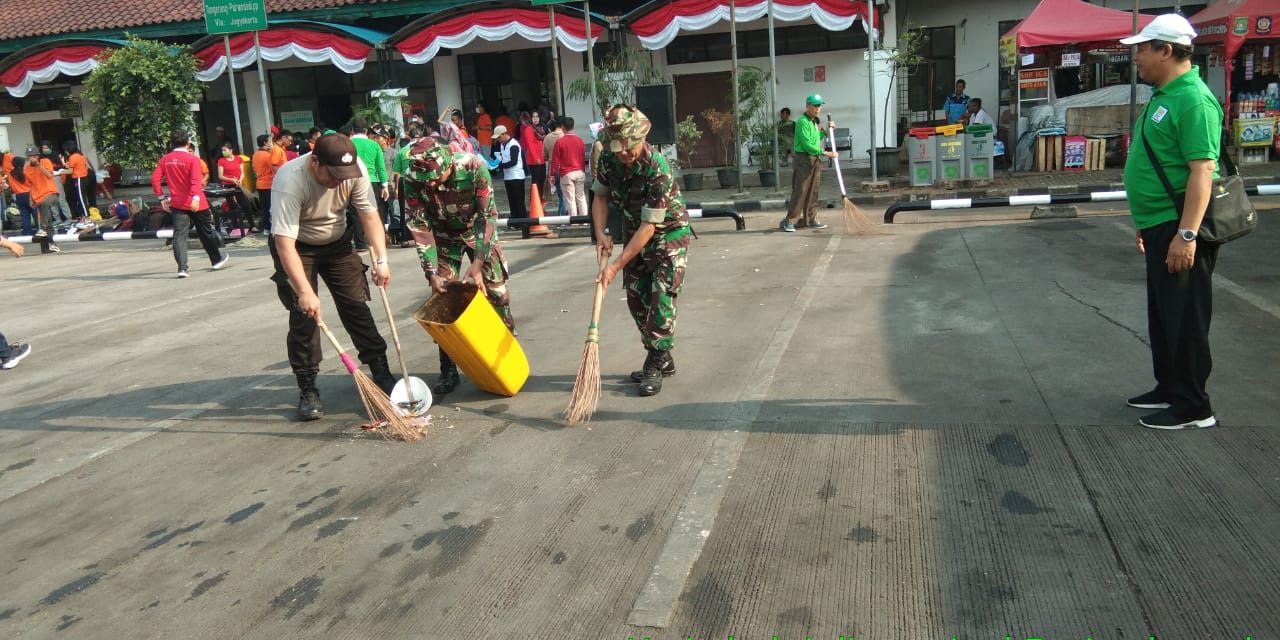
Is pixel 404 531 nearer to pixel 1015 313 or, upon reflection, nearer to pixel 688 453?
pixel 688 453

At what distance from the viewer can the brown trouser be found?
12258mm

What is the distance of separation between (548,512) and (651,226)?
6.03 feet

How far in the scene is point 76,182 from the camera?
63.9ft

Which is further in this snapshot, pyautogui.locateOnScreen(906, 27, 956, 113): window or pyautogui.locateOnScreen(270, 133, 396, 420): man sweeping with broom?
pyautogui.locateOnScreen(906, 27, 956, 113): window

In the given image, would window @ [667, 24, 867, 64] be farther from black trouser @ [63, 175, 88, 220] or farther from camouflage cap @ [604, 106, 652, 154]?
camouflage cap @ [604, 106, 652, 154]

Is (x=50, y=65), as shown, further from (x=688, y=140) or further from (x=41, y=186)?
(x=688, y=140)

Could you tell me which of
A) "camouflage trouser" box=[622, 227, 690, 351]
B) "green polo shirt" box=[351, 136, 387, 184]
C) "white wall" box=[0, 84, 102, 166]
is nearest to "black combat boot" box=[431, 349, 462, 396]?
"camouflage trouser" box=[622, 227, 690, 351]

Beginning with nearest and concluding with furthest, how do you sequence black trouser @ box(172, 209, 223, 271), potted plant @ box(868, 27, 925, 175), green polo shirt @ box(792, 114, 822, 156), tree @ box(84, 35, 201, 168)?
black trouser @ box(172, 209, 223, 271)
green polo shirt @ box(792, 114, 822, 156)
tree @ box(84, 35, 201, 168)
potted plant @ box(868, 27, 925, 175)

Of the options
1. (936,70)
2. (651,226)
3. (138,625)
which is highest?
(936,70)

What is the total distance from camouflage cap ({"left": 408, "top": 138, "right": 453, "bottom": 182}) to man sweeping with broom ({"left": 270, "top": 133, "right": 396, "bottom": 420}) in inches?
11.4

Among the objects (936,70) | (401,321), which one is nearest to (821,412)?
(401,321)

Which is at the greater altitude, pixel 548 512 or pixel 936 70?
pixel 936 70

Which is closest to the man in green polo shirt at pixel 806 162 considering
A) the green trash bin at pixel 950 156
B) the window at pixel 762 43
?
the green trash bin at pixel 950 156

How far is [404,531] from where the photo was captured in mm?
3990
